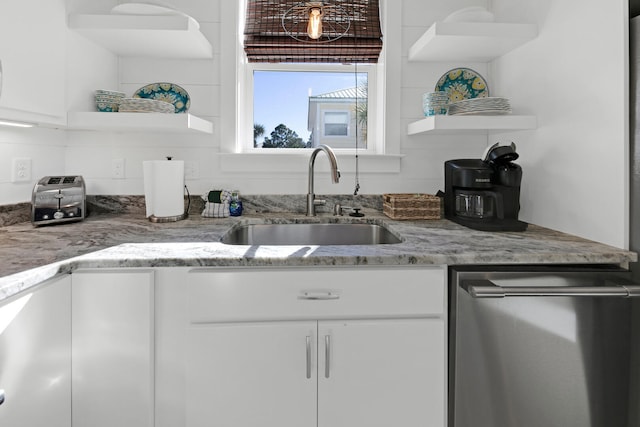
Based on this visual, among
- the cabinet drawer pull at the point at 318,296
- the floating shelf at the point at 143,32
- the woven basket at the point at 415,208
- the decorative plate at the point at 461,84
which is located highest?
the floating shelf at the point at 143,32

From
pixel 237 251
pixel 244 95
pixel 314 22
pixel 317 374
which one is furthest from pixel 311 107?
pixel 317 374

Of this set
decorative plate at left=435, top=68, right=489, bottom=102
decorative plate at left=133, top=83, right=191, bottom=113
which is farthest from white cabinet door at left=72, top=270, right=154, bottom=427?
decorative plate at left=435, top=68, right=489, bottom=102

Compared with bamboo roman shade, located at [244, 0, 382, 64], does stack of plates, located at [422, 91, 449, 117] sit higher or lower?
lower

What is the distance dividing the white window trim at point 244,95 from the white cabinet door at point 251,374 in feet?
3.46

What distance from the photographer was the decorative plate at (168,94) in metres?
2.06

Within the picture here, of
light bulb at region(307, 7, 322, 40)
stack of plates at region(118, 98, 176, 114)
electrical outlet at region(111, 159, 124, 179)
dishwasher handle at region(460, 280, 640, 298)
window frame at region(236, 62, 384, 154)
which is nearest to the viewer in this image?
dishwasher handle at region(460, 280, 640, 298)

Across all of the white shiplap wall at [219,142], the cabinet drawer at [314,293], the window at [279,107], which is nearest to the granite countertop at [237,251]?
the cabinet drawer at [314,293]

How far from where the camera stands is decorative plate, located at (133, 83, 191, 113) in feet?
6.75

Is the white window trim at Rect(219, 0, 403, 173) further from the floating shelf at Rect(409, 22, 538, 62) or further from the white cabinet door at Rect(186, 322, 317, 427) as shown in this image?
the white cabinet door at Rect(186, 322, 317, 427)

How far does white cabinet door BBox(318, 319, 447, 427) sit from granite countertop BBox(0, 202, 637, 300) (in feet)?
0.67

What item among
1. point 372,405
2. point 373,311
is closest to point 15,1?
point 373,311

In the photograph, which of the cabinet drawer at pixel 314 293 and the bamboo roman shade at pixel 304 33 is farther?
the bamboo roman shade at pixel 304 33

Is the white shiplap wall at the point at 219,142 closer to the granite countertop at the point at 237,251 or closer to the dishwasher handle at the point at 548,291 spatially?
the granite countertop at the point at 237,251

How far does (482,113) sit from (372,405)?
1241 mm
